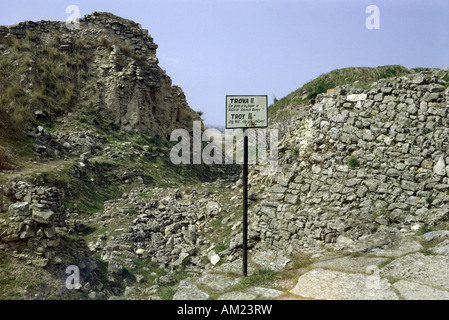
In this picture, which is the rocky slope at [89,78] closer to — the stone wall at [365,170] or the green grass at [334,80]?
the green grass at [334,80]

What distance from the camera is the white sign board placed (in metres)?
5.68

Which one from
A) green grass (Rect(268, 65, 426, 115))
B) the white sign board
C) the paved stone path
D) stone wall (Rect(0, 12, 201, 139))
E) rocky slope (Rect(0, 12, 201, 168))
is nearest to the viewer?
the paved stone path

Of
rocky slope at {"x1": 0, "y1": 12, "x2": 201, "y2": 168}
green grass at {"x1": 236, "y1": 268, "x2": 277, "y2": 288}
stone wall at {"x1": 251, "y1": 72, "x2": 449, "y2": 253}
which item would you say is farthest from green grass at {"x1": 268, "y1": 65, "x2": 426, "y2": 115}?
Answer: green grass at {"x1": 236, "y1": 268, "x2": 277, "y2": 288}

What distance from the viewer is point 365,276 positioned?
470cm

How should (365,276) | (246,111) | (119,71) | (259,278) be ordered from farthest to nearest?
(119,71) → (246,111) → (259,278) → (365,276)

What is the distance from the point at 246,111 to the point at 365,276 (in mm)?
2789

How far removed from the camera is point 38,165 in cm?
1143

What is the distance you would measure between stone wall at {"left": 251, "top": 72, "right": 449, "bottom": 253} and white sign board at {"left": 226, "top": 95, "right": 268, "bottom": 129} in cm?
247

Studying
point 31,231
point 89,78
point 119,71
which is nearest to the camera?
point 31,231

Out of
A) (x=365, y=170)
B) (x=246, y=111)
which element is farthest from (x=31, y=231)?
(x=365, y=170)

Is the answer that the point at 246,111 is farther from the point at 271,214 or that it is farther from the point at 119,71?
the point at 119,71

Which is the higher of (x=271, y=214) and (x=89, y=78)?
(x=89, y=78)

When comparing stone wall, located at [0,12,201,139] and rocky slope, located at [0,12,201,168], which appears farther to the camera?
stone wall, located at [0,12,201,139]

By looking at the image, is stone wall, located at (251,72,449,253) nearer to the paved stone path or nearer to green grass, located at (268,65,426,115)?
the paved stone path
